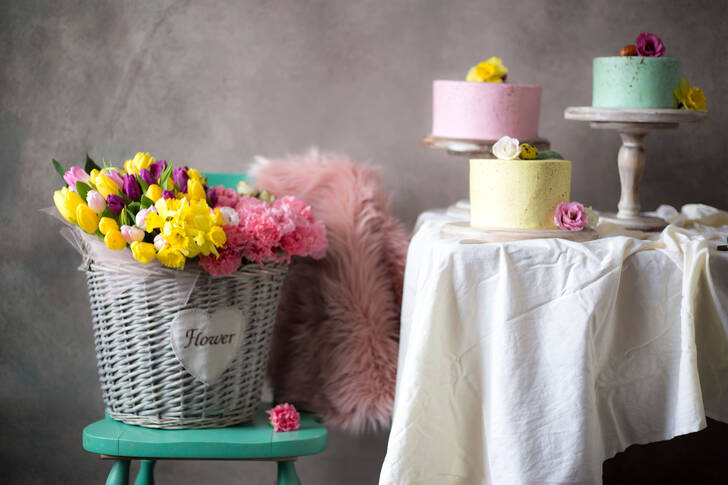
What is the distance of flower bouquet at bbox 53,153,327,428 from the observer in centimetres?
117

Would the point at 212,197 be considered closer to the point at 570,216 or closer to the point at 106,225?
the point at 106,225

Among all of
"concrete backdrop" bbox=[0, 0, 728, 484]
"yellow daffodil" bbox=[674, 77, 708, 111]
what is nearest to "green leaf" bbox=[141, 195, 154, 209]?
"concrete backdrop" bbox=[0, 0, 728, 484]

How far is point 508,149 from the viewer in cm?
115

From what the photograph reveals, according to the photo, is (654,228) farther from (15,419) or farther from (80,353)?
(15,419)

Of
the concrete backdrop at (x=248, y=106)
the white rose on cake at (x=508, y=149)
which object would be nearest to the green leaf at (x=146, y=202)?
the white rose on cake at (x=508, y=149)

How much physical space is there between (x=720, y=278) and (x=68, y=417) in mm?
1546

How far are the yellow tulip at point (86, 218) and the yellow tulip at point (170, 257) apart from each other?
12cm

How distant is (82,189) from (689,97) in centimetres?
108

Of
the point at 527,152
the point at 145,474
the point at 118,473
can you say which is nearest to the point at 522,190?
the point at 527,152

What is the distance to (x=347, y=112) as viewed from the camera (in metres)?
1.84

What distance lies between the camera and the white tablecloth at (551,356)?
1.02m

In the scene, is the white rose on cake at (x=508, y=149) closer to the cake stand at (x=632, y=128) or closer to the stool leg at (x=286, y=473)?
the cake stand at (x=632, y=128)

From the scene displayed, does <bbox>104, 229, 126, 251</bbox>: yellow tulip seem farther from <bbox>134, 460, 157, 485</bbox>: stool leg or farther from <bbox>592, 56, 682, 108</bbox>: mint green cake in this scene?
<bbox>592, 56, 682, 108</bbox>: mint green cake

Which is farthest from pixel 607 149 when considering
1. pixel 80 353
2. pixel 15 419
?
pixel 15 419
